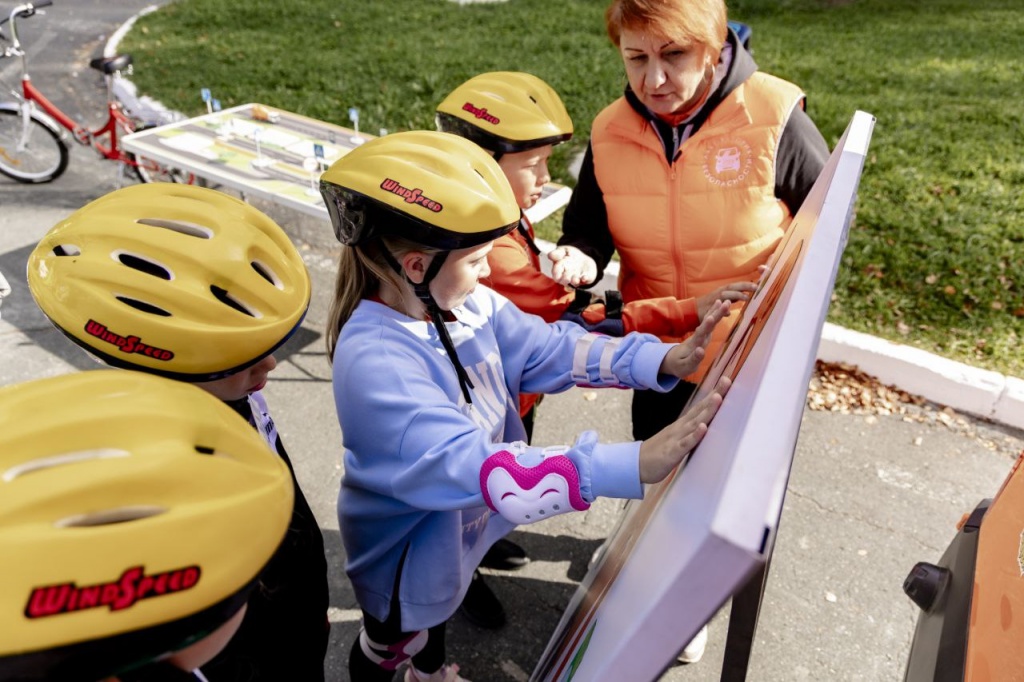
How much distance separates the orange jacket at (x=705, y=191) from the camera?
252 cm

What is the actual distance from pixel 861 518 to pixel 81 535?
3.95 m

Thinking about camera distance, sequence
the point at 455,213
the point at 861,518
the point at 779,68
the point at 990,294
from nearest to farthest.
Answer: the point at 455,213 → the point at 861,518 → the point at 990,294 → the point at 779,68

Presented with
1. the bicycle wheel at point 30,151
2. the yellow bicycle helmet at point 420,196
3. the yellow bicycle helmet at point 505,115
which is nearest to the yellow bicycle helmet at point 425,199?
the yellow bicycle helmet at point 420,196

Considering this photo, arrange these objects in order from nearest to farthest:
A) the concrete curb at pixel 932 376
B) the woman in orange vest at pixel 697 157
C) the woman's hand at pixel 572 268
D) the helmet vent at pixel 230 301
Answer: the helmet vent at pixel 230 301
the woman in orange vest at pixel 697 157
the woman's hand at pixel 572 268
the concrete curb at pixel 932 376

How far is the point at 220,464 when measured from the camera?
121 cm

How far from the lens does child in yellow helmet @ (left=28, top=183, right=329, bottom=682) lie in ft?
5.60

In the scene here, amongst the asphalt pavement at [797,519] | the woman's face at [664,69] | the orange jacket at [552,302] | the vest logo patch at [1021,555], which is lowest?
the asphalt pavement at [797,519]

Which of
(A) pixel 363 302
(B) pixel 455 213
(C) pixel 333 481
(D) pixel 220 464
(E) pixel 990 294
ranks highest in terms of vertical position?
(B) pixel 455 213

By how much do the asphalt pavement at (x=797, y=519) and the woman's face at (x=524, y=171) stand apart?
6.22 feet

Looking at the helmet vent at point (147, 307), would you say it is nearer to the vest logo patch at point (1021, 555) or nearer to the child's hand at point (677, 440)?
the child's hand at point (677, 440)

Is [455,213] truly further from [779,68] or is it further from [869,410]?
[779,68]

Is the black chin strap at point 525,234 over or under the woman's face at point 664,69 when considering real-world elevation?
under

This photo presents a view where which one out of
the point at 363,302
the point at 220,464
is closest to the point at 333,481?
the point at 363,302

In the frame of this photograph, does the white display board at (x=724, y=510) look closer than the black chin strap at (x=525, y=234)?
Yes
